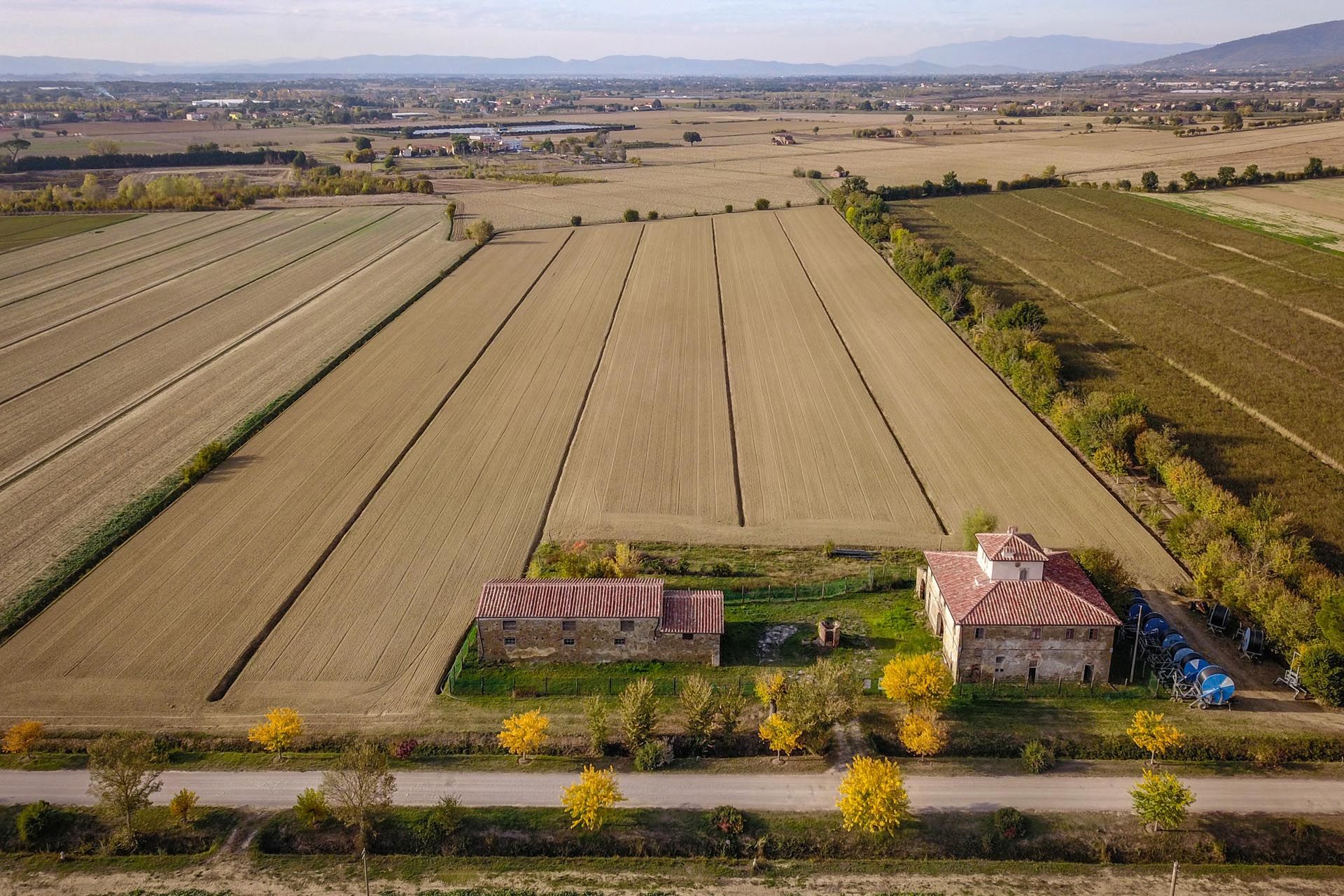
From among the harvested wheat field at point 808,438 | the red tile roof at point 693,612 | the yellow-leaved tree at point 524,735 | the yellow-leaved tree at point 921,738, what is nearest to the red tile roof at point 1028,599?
the yellow-leaved tree at point 921,738

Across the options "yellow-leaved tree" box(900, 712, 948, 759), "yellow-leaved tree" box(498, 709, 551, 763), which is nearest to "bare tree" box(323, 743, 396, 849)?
"yellow-leaved tree" box(498, 709, 551, 763)

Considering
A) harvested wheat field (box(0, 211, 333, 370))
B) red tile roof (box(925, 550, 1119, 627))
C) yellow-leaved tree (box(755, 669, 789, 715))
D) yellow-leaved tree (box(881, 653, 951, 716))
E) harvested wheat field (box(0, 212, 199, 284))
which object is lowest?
yellow-leaved tree (box(755, 669, 789, 715))

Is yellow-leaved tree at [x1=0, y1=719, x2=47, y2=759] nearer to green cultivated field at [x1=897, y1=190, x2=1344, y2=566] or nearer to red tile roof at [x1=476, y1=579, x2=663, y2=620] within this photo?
red tile roof at [x1=476, y1=579, x2=663, y2=620]

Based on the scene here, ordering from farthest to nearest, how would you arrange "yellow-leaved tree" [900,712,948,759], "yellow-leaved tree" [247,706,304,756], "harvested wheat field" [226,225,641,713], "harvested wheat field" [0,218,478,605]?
"harvested wheat field" [0,218,478,605] < "harvested wheat field" [226,225,641,713] < "yellow-leaved tree" [900,712,948,759] < "yellow-leaved tree" [247,706,304,756]

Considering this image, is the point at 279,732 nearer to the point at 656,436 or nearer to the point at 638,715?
the point at 638,715

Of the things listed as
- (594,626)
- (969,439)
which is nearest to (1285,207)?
(969,439)

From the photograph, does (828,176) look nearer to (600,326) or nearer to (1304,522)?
(600,326)
